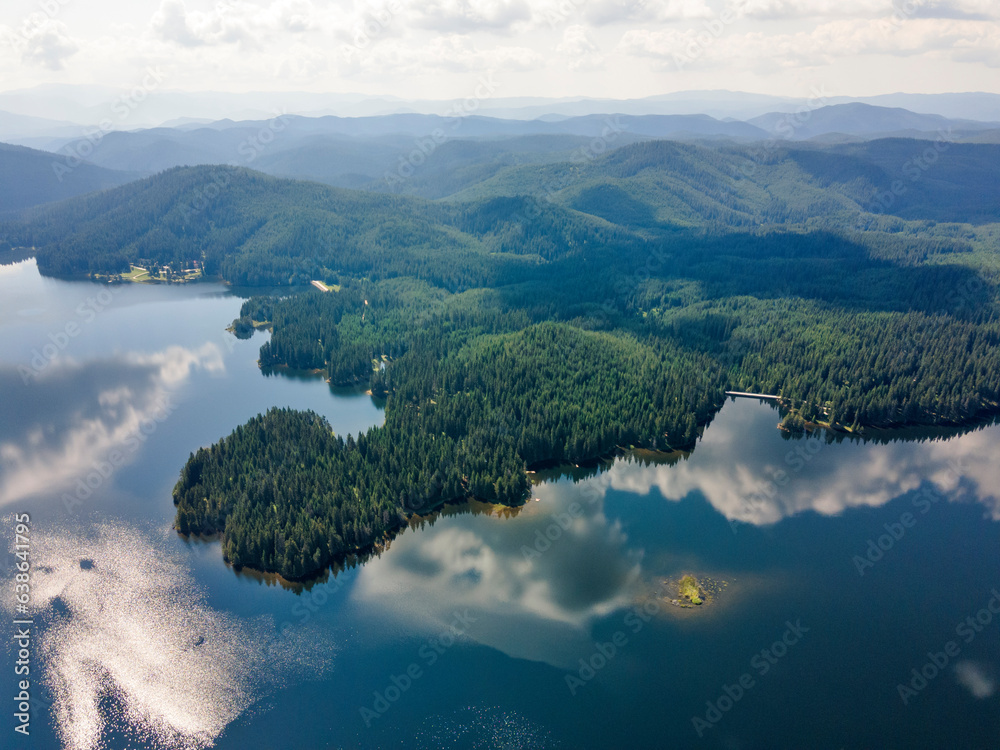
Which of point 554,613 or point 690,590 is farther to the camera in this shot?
point 690,590

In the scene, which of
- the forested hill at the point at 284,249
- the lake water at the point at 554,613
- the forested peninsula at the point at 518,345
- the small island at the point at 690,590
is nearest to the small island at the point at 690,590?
the small island at the point at 690,590

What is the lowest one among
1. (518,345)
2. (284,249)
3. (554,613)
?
(554,613)

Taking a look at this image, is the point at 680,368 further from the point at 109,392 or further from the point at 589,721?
the point at 109,392

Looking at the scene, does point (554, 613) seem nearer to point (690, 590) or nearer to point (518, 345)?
point (690, 590)

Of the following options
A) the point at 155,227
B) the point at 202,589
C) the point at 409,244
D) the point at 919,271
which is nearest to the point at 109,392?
the point at 202,589

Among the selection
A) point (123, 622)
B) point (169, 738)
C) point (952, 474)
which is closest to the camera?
point (169, 738)

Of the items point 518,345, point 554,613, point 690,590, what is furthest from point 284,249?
point 690,590

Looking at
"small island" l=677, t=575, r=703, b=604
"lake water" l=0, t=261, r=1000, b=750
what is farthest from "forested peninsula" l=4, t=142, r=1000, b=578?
"small island" l=677, t=575, r=703, b=604
